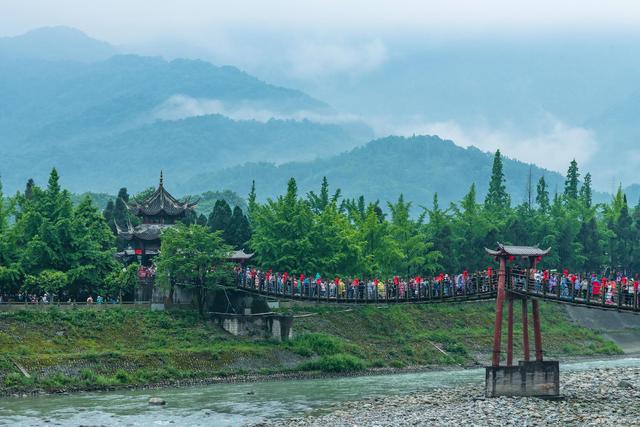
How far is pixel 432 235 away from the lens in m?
131

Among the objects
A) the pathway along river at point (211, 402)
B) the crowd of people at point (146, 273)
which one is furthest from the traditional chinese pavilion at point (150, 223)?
the pathway along river at point (211, 402)

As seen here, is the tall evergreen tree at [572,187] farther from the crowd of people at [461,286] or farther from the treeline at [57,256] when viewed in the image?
the treeline at [57,256]

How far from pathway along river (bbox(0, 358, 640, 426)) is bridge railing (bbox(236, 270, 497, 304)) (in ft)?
20.5

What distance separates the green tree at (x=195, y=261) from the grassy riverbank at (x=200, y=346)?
2486 mm

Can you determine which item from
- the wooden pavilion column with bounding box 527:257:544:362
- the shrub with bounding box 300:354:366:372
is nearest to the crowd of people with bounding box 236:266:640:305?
the wooden pavilion column with bounding box 527:257:544:362

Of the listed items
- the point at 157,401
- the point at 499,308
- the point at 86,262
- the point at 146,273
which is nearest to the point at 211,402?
the point at 157,401

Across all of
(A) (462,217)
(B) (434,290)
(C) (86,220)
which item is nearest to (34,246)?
(C) (86,220)

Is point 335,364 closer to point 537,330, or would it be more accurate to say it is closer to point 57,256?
point 537,330

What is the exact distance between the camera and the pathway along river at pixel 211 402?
5872cm

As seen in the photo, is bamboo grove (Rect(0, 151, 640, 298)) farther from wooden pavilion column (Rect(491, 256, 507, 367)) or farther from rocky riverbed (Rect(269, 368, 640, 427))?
wooden pavilion column (Rect(491, 256, 507, 367))

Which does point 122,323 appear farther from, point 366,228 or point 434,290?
point 366,228

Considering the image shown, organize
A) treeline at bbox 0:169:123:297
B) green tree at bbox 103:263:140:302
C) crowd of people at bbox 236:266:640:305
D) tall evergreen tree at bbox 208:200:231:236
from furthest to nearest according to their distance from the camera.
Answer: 1. tall evergreen tree at bbox 208:200:231:236
2. green tree at bbox 103:263:140:302
3. treeline at bbox 0:169:123:297
4. crowd of people at bbox 236:266:640:305

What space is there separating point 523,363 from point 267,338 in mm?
28325

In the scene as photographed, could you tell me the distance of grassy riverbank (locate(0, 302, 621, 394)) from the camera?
241 feet
